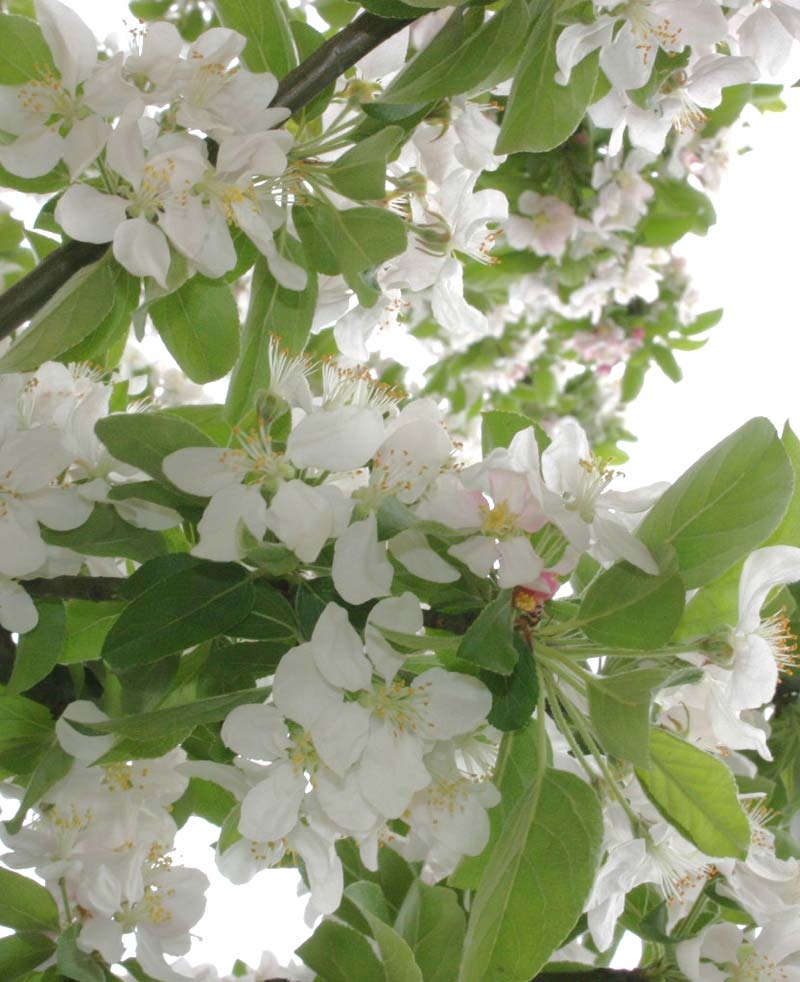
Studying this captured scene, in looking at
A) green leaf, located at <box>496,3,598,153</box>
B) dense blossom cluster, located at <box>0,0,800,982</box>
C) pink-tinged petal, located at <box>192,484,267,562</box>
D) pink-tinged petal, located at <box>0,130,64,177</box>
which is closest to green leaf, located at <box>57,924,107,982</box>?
dense blossom cluster, located at <box>0,0,800,982</box>

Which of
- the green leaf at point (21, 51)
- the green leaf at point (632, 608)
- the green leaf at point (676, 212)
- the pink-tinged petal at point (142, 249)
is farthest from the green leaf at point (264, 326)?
the green leaf at point (676, 212)

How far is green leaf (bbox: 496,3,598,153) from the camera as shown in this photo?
0.79 m

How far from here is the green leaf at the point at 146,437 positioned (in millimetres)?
702

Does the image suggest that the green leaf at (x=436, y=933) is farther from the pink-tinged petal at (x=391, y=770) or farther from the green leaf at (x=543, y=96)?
the green leaf at (x=543, y=96)

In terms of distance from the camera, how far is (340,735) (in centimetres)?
70

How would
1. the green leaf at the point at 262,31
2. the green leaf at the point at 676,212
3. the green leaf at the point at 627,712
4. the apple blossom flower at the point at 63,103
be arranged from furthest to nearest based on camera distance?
1. the green leaf at the point at 676,212
2. the green leaf at the point at 262,31
3. the apple blossom flower at the point at 63,103
4. the green leaf at the point at 627,712

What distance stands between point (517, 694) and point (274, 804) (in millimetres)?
177

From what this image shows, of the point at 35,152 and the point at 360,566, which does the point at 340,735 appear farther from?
the point at 35,152

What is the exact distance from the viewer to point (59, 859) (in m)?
0.86

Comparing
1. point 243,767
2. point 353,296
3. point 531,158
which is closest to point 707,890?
point 243,767

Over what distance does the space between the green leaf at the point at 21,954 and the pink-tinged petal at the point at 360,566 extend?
1.39 ft

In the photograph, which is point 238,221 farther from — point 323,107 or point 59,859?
point 59,859

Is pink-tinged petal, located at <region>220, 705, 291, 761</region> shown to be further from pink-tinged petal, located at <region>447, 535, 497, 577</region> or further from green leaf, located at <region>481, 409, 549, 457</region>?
green leaf, located at <region>481, 409, 549, 457</region>

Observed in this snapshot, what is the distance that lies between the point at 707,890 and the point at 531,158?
127cm
